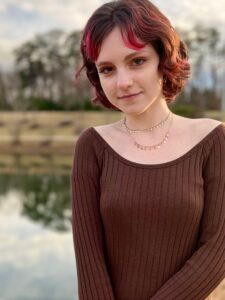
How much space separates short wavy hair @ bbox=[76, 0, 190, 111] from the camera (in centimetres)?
124

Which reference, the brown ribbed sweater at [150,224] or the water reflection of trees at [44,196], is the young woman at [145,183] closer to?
the brown ribbed sweater at [150,224]

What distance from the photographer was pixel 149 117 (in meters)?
1.38

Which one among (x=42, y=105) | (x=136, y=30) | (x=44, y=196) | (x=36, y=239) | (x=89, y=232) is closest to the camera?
(x=136, y=30)

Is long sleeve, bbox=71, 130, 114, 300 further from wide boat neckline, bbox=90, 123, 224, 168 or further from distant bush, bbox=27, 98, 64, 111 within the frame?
distant bush, bbox=27, 98, 64, 111

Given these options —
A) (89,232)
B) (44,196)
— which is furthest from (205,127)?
(44,196)

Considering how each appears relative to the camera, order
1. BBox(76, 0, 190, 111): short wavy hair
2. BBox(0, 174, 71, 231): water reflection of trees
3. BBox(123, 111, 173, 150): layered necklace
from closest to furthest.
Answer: BBox(76, 0, 190, 111): short wavy hair < BBox(123, 111, 173, 150): layered necklace < BBox(0, 174, 71, 231): water reflection of trees

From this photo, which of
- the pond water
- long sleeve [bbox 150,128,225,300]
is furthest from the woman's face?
the pond water

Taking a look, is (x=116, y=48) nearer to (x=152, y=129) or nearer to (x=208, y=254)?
(x=152, y=129)

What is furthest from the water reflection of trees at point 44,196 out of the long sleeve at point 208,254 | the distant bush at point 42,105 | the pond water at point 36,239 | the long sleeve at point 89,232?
the distant bush at point 42,105

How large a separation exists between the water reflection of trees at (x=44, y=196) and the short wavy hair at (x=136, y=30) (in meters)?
8.15

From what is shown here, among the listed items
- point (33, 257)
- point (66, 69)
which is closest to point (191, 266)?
point (33, 257)

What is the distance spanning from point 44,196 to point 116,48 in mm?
11526

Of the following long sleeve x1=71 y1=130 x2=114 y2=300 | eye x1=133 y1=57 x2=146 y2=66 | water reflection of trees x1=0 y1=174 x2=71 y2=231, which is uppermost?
eye x1=133 y1=57 x2=146 y2=66

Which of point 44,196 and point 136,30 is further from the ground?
point 136,30
